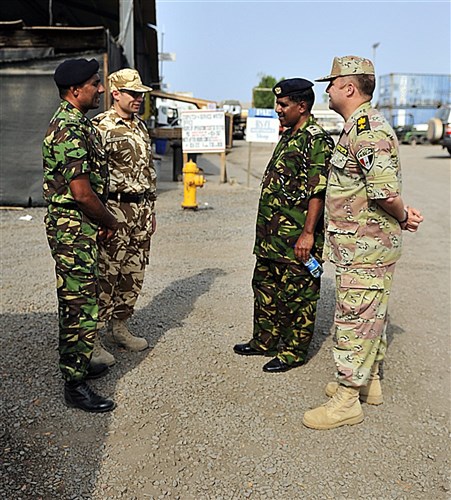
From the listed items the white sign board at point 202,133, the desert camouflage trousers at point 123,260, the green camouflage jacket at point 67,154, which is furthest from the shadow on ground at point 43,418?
the white sign board at point 202,133

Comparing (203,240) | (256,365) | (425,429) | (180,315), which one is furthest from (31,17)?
(425,429)

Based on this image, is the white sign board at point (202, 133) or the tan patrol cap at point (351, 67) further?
the white sign board at point (202, 133)

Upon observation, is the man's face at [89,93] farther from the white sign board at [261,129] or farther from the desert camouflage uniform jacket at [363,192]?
the white sign board at [261,129]

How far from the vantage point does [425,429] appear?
3.26 m

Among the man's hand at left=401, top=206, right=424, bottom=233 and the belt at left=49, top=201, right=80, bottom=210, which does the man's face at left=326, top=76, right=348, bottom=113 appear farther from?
the belt at left=49, top=201, right=80, bottom=210

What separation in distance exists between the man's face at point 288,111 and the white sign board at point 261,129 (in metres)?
9.96

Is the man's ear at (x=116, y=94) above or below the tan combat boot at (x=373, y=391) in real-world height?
above

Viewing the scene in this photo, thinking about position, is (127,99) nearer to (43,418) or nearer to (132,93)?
(132,93)

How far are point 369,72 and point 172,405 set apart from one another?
84.7 inches

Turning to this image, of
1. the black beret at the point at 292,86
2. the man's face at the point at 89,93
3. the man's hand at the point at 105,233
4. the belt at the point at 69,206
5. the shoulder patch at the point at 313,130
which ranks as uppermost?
the black beret at the point at 292,86

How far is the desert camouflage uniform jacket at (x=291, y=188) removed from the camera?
3611 millimetres

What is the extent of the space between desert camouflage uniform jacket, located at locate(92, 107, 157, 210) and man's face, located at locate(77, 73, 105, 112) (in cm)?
45

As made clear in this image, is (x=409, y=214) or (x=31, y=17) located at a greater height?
(x=31, y=17)

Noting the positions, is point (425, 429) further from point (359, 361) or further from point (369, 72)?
point (369, 72)
